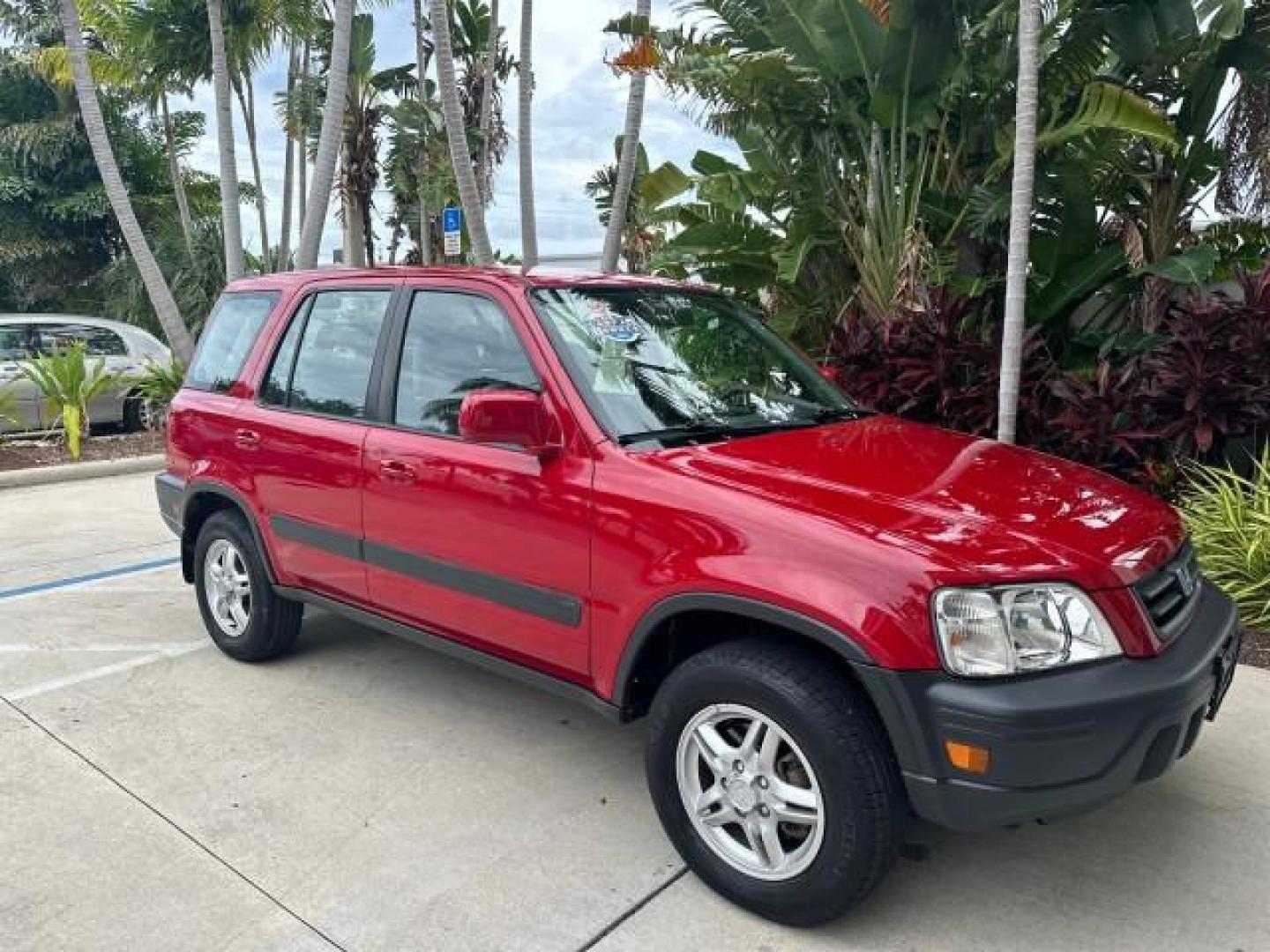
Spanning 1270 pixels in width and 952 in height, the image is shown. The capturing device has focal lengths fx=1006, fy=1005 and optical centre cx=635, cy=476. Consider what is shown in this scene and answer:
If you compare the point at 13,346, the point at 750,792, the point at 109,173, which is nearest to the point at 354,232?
the point at 109,173

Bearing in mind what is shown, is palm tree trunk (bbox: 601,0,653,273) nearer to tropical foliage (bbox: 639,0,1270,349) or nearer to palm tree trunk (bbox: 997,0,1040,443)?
tropical foliage (bbox: 639,0,1270,349)

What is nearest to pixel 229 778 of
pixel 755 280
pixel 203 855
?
pixel 203 855

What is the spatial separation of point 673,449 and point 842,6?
4848mm

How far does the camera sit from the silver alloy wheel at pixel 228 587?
4.66 meters

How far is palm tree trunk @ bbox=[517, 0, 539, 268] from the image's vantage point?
A: 12328mm

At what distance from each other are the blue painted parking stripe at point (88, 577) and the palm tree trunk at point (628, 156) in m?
4.59

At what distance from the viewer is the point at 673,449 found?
123 inches

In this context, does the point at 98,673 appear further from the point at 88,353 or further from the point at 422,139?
the point at 422,139

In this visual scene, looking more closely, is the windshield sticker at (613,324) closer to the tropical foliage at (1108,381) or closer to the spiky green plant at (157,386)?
the tropical foliage at (1108,381)

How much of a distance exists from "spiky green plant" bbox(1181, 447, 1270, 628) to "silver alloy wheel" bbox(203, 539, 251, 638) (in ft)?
14.8

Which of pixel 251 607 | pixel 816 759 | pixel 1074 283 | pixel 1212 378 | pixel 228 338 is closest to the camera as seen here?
pixel 816 759

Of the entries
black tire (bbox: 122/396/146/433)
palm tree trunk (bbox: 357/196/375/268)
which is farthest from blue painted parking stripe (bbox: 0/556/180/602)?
palm tree trunk (bbox: 357/196/375/268)

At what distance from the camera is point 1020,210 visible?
18.7ft

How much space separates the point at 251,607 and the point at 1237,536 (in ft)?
15.7
